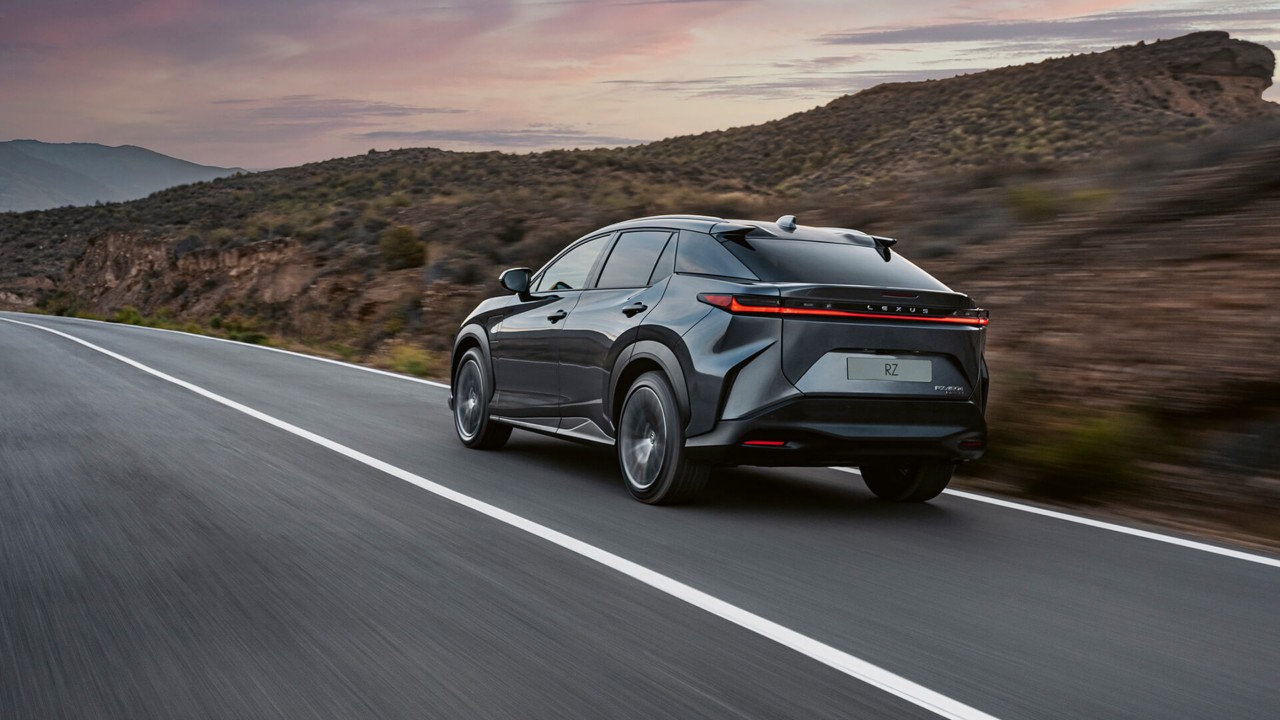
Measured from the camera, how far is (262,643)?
459 centimetres

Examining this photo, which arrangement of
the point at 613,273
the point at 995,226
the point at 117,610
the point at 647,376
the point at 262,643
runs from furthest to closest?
1. the point at 995,226
2. the point at 613,273
3. the point at 647,376
4. the point at 117,610
5. the point at 262,643

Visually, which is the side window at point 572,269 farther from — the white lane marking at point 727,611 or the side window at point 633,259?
the white lane marking at point 727,611

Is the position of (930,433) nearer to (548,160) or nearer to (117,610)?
(117,610)

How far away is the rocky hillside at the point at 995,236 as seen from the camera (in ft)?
A: 29.2

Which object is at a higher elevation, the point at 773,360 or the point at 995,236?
the point at 995,236

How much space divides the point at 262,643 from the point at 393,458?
15.3ft

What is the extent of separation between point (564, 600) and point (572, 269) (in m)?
4.17

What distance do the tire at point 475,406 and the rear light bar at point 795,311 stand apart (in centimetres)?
296

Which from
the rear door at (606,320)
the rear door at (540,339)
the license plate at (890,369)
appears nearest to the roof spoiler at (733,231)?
the rear door at (606,320)

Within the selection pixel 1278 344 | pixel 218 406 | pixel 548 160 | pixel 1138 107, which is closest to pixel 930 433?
pixel 1278 344

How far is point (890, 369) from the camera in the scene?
6988 millimetres

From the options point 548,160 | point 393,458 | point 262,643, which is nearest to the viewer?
point 262,643

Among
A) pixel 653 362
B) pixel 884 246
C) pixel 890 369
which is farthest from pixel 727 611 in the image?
pixel 884 246

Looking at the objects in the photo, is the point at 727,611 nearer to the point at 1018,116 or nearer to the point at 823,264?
the point at 823,264
